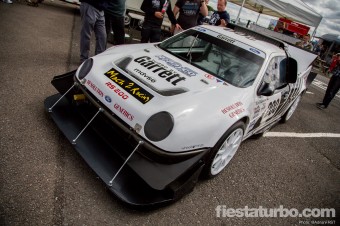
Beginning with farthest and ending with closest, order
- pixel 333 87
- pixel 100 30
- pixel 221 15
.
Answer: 1. pixel 333 87
2. pixel 221 15
3. pixel 100 30

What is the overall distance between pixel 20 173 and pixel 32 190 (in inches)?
8.2

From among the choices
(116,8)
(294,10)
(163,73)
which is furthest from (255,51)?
(294,10)

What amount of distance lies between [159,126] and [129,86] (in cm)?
50

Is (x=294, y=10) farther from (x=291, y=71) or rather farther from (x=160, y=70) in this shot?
(x=160, y=70)

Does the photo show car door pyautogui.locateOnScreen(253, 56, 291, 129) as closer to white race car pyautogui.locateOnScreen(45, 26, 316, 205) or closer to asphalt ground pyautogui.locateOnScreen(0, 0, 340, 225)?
white race car pyautogui.locateOnScreen(45, 26, 316, 205)

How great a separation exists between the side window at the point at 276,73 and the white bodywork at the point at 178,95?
7 centimetres

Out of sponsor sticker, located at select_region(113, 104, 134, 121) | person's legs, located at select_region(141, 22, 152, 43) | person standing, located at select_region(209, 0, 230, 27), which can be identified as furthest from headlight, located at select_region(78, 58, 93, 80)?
person standing, located at select_region(209, 0, 230, 27)

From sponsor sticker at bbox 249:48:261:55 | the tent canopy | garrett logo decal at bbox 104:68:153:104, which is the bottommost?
garrett logo decal at bbox 104:68:153:104

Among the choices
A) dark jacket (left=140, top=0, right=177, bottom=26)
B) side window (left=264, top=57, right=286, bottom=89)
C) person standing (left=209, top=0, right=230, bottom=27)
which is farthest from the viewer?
person standing (left=209, top=0, right=230, bottom=27)

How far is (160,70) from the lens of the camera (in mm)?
2469

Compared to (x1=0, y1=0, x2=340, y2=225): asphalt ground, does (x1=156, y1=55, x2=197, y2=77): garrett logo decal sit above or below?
above

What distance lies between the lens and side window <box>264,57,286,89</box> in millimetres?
2822

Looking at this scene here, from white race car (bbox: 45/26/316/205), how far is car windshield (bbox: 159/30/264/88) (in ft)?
0.04

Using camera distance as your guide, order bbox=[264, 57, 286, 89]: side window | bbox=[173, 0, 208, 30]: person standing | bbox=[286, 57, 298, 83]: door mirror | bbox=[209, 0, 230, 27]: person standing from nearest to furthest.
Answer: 1. bbox=[264, 57, 286, 89]: side window
2. bbox=[286, 57, 298, 83]: door mirror
3. bbox=[173, 0, 208, 30]: person standing
4. bbox=[209, 0, 230, 27]: person standing
